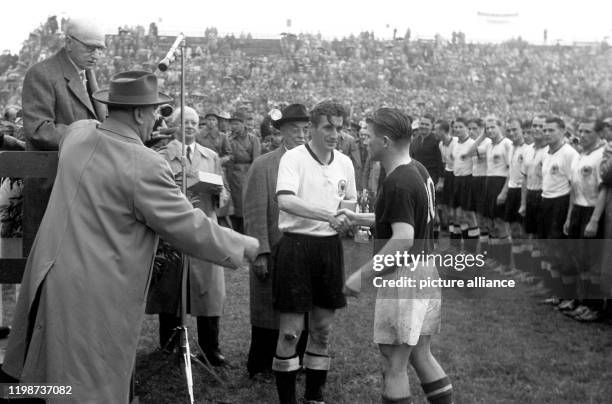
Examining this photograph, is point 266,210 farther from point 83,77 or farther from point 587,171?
point 587,171

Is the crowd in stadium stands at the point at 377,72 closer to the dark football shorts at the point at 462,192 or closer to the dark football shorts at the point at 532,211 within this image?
the dark football shorts at the point at 462,192

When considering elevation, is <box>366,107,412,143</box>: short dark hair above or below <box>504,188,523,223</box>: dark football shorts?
above

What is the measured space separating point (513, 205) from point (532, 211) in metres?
1.28

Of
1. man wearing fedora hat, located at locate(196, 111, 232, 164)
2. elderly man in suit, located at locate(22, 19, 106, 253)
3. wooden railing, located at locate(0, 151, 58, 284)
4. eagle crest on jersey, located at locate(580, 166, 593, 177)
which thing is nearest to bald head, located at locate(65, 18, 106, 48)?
elderly man in suit, located at locate(22, 19, 106, 253)

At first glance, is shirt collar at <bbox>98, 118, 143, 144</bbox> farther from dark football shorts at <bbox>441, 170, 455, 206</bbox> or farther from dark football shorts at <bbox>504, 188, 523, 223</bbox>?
dark football shorts at <bbox>441, 170, 455, 206</bbox>

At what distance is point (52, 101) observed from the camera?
15.6 ft

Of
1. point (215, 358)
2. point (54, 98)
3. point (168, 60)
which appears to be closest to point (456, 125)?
point (215, 358)

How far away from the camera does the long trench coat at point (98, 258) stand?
12.0ft

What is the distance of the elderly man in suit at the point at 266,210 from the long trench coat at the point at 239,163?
650 centimetres

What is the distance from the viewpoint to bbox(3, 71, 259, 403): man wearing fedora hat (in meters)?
Answer: 3.64

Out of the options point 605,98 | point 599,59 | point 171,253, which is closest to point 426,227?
point 171,253

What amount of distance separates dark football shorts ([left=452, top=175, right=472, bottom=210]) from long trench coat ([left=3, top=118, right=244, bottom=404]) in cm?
1002

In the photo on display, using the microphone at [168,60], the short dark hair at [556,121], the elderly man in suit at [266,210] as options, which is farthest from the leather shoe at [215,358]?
the short dark hair at [556,121]

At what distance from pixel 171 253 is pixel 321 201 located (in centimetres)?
111
